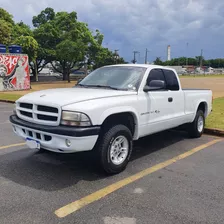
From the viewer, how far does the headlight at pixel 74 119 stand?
3.85 m

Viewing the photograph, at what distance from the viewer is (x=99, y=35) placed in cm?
4084

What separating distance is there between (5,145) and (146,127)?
3.17 m

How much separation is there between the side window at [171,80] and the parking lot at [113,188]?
52.8 inches

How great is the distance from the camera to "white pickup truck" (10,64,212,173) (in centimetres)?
389

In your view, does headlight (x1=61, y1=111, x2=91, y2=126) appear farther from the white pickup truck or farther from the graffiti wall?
the graffiti wall

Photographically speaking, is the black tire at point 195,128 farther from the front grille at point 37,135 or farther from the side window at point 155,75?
the front grille at point 37,135

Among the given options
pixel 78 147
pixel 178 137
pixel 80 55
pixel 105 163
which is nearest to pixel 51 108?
pixel 78 147

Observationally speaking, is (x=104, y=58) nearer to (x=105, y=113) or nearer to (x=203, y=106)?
(x=203, y=106)

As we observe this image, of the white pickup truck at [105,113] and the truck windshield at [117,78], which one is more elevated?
the truck windshield at [117,78]

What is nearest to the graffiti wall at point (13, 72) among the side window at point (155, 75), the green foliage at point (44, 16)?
the side window at point (155, 75)

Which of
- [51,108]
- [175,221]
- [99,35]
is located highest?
[99,35]

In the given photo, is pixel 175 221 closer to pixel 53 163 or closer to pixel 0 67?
pixel 53 163

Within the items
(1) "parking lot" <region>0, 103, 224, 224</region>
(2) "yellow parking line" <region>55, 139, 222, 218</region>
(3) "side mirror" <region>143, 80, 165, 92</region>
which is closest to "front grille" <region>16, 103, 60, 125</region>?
(1) "parking lot" <region>0, 103, 224, 224</region>

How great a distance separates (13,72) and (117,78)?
19243 millimetres
